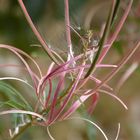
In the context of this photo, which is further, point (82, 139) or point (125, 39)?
point (82, 139)

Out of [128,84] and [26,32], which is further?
[128,84]

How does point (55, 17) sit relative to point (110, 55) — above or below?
above

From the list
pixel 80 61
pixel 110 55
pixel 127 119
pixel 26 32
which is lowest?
pixel 127 119

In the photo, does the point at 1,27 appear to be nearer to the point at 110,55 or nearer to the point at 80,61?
the point at 110,55

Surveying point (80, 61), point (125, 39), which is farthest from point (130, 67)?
point (80, 61)

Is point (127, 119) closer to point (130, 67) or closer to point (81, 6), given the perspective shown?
point (81, 6)

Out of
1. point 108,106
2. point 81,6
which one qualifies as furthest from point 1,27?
point 108,106

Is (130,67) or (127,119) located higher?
(130,67)

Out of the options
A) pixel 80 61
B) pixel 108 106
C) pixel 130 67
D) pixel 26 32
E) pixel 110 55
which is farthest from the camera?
pixel 108 106

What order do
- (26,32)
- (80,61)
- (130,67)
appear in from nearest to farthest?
(80,61), (130,67), (26,32)
